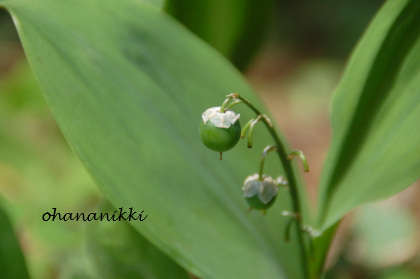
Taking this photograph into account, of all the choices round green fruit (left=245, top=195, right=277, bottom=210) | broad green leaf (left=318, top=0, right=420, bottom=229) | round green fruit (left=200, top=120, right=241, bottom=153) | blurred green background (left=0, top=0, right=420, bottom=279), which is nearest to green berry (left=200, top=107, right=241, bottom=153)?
round green fruit (left=200, top=120, right=241, bottom=153)

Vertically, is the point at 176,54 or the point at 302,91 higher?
the point at 176,54

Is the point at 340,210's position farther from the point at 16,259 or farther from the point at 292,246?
the point at 16,259

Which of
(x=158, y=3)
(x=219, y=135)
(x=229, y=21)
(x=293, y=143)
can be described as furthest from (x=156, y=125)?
(x=293, y=143)

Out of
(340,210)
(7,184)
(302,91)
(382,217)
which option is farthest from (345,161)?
(302,91)

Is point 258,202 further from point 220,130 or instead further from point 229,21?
point 229,21

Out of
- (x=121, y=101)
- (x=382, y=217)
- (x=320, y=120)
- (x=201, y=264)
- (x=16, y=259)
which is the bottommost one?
(x=320, y=120)

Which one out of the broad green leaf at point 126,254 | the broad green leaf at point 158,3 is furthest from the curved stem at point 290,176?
the broad green leaf at point 158,3

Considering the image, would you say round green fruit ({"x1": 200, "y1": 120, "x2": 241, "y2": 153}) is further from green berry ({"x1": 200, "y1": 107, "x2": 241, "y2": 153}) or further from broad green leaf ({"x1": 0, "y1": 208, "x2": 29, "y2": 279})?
broad green leaf ({"x1": 0, "y1": 208, "x2": 29, "y2": 279})
